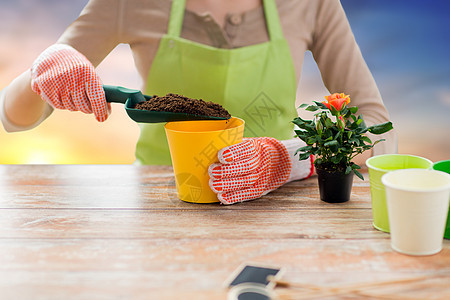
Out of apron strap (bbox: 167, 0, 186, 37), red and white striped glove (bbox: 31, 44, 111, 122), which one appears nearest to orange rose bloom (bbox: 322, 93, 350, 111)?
red and white striped glove (bbox: 31, 44, 111, 122)

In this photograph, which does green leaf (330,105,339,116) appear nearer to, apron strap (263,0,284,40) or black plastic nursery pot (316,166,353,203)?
black plastic nursery pot (316,166,353,203)

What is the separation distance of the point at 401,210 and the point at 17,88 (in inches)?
49.5

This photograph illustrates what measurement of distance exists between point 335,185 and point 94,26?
1.03 meters

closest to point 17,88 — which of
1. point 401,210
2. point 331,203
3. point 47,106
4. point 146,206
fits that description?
point 47,106

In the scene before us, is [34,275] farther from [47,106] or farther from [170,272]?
[47,106]

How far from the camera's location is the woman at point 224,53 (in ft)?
5.30

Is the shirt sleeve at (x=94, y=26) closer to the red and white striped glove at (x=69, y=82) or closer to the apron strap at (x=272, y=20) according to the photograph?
the red and white striped glove at (x=69, y=82)

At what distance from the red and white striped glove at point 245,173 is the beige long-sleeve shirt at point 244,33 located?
1.87ft

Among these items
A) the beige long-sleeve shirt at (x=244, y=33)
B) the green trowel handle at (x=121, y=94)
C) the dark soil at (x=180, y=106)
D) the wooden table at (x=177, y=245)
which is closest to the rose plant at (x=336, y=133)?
the wooden table at (x=177, y=245)

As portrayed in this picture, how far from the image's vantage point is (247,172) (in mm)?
1092

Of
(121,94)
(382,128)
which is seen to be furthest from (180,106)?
(382,128)

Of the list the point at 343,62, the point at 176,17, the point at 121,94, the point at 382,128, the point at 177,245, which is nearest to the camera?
the point at 177,245

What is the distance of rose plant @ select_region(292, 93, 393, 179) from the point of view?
3.44 feet

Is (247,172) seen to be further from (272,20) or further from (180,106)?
(272,20)
